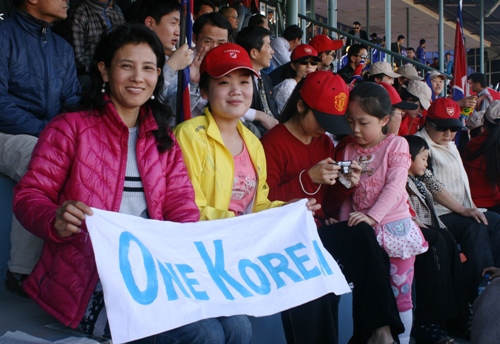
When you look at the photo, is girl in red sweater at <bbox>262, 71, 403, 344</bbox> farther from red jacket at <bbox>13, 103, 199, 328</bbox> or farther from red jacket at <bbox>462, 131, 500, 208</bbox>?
red jacket at <bbox>462, 131, 500, 208</bbox>

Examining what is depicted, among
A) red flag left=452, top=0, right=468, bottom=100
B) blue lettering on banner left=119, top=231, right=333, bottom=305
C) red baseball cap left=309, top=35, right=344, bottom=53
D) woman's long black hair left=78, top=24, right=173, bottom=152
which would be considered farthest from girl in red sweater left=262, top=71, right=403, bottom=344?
red flag left=452, top=0, right=468, bottom=100

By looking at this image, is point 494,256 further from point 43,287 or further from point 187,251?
point 43,287

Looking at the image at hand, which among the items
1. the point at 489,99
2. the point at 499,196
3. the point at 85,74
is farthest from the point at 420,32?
the point at 85,74

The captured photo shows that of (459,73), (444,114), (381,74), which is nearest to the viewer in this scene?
(444,114)

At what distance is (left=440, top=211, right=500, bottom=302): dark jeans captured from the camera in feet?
17.0

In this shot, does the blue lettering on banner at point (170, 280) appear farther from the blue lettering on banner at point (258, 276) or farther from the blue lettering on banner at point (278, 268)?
the blue lettering on banner at point (278, 268)

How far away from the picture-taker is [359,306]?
3729mm

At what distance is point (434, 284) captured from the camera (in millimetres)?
4531

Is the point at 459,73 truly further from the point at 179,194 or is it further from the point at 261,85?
the point at 179,194

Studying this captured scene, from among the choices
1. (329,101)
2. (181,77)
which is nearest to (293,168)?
(329,101)

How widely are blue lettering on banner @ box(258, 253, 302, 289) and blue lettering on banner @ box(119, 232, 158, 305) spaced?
0.60m

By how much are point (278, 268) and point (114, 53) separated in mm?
1283

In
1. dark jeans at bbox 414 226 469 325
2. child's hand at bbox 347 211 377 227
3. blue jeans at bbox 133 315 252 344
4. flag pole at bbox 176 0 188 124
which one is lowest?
dark jeans at bbox 414 226 469 325

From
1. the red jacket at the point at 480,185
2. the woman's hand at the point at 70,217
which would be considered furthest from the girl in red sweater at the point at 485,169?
the woman's hand at the point at 70,217
